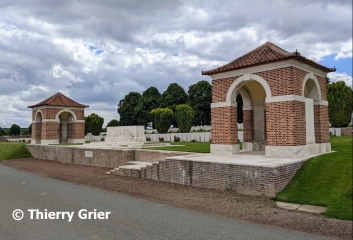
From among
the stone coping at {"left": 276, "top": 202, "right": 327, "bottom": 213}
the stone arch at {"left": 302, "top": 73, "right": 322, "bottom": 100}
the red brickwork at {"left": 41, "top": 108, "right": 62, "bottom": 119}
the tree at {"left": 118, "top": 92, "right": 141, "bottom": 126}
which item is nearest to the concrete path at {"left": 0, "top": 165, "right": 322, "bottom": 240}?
the stone coping at {"left": 276, "top": 202, "right": 327, "bottom": 213}

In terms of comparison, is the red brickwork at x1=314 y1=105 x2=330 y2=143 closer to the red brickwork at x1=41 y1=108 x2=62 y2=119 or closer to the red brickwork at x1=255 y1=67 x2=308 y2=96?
the red brickwork at x1=255 y1=67 x2=308 y2=96

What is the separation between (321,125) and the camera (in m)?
12.4

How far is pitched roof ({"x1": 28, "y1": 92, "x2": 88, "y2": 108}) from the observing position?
100 feet

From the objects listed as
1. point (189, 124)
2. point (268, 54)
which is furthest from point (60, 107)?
point (268, 54)

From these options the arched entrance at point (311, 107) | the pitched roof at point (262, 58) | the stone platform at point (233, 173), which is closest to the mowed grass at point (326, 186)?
the stone platform at point (233, 173)

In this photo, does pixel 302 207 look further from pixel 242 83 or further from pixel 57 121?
pixel 57 121

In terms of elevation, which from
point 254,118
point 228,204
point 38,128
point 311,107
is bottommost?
point 228,204

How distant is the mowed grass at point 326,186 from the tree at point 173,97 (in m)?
42.1

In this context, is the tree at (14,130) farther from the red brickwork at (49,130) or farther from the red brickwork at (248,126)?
the red brickwork at (248,126)

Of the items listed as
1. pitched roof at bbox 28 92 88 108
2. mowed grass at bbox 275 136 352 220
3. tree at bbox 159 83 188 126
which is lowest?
mowed grass at bbox 275 136 352 220

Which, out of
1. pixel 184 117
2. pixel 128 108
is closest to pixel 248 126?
pixel 184 117

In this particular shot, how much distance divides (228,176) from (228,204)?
1568mm

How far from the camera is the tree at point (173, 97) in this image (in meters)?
51.9

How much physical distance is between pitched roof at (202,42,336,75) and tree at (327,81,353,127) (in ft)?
55.8
